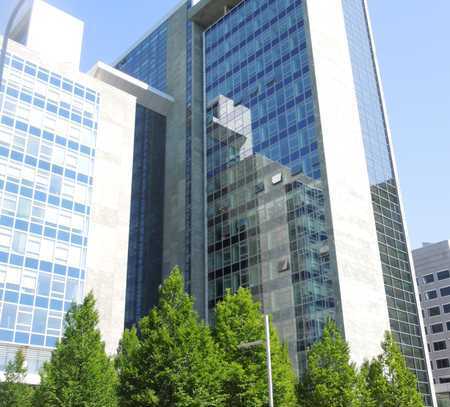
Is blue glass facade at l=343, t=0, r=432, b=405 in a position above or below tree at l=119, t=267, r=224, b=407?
above

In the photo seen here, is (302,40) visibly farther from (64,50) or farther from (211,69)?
(64,50)

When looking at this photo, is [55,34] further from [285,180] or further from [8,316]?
[8,316]

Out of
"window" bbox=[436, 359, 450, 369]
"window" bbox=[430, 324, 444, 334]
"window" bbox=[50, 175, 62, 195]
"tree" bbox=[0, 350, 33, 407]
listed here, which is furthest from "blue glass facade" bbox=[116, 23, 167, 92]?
"window" bbox=[436, 359, 450, 369]

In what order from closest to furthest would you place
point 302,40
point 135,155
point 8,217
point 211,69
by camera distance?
point 8,217 → point 302,40 → point 211,69 → point 135,155

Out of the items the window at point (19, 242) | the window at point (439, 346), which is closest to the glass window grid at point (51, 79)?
the window at point (19, 242)

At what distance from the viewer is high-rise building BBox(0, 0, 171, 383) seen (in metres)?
53.4

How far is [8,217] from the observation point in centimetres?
5481

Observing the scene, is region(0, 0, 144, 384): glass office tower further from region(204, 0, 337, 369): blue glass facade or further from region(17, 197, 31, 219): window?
region(204, 0, 337, 369): blue glass facade

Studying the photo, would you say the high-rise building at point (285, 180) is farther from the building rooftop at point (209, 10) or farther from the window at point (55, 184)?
the window at point (55, 184)

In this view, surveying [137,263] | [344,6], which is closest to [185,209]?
[137,263]

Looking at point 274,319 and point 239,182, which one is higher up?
point 239,182

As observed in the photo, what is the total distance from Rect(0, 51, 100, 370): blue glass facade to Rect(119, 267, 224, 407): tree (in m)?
23.1

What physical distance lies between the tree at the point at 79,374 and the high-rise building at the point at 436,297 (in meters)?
89.2

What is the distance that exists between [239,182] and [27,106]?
28898mm
